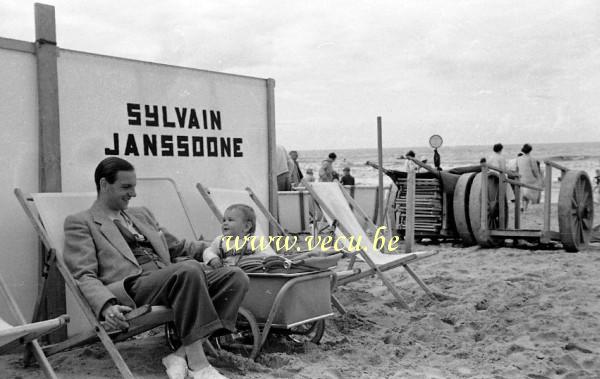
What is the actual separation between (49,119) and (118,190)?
72 centimetres

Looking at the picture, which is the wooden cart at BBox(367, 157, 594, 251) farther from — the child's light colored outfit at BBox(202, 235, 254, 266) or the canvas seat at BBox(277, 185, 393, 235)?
the child's light colored outfit at BBox(202, 235, 254, 266)

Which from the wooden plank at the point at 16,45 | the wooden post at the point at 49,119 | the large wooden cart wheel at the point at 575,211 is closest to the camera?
the wooden plank at the point at 16,45

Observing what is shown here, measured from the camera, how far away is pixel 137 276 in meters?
3.14

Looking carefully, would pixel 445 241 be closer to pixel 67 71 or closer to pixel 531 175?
pixel 531 175

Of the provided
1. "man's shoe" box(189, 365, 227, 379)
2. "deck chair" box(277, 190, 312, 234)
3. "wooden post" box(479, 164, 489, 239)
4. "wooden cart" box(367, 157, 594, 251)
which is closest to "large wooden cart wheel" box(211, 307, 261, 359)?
"man's shoe" box(189, 365, 227, 379)

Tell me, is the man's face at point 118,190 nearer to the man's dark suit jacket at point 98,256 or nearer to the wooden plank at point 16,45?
the man's dark suit jacket at point 98,256

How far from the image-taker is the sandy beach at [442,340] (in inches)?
127

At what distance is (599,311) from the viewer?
4.29 m

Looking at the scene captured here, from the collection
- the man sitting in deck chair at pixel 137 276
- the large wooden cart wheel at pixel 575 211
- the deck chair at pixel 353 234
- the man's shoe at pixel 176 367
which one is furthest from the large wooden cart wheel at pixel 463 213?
the man's shoe at pixel 176 367

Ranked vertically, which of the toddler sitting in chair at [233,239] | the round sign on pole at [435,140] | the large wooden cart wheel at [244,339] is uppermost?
the round sign on pole at [435,140]

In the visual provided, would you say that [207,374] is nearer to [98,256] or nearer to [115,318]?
[115,318]

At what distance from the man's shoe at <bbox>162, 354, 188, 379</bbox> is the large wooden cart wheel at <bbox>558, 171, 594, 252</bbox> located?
5.37 metres

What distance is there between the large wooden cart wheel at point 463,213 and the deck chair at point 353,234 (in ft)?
8.91

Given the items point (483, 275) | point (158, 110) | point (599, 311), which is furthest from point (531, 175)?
point (158, 110)
